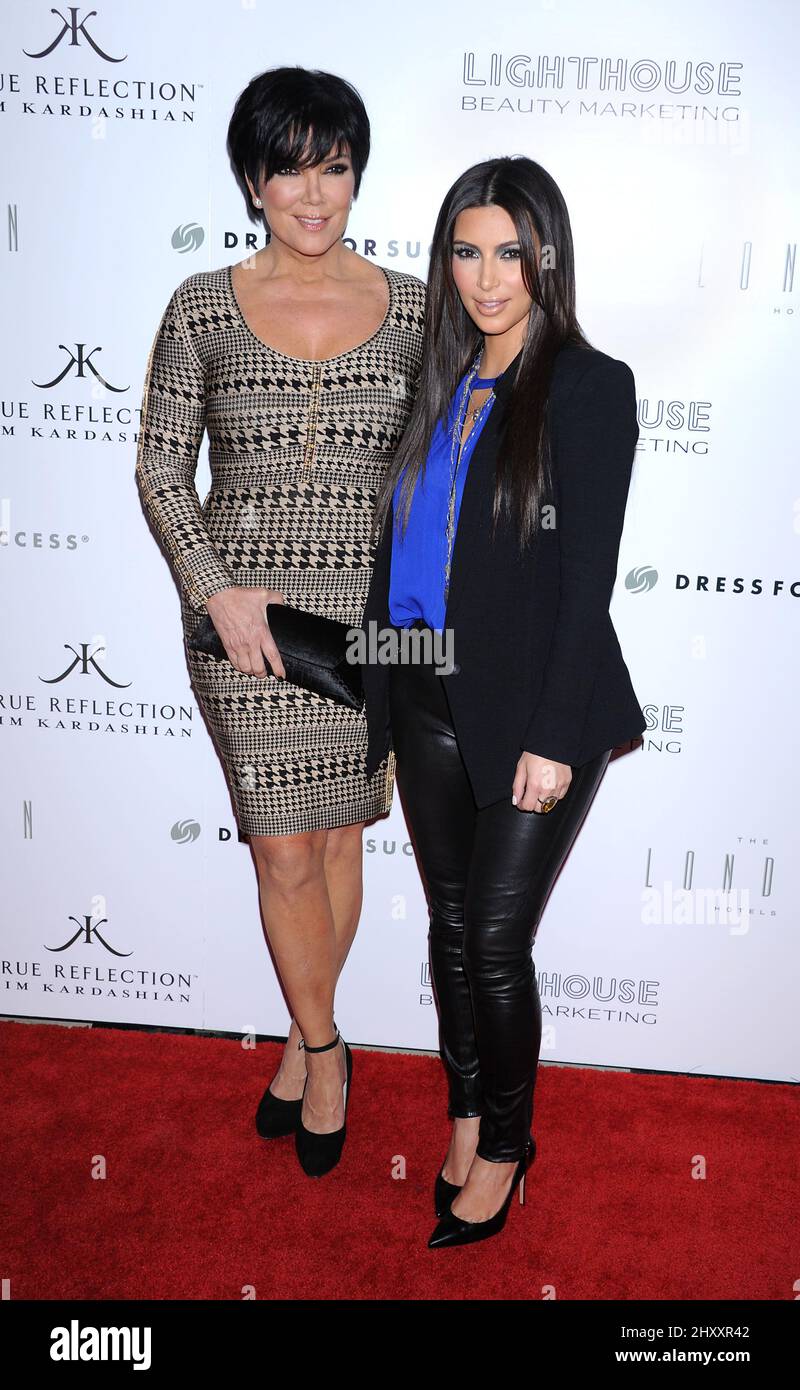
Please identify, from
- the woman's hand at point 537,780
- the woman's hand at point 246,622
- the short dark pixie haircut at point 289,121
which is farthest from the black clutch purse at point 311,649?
the short dark pixie haircut at point 289,121

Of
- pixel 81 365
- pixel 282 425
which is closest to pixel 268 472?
pixel 282 425

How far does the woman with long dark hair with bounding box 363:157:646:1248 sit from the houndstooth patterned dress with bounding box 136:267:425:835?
10 cm

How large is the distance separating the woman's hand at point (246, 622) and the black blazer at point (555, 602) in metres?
0.38

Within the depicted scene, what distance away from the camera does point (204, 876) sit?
2814mm

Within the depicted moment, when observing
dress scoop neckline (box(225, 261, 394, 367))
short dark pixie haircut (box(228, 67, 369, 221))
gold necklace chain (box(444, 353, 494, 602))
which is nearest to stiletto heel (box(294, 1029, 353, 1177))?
gold necklace chain (box(444, 353, 494, 602))

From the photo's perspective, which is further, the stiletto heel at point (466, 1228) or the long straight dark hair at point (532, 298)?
the stiletto heel at point (466, 1228)

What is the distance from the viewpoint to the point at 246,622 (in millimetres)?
2090

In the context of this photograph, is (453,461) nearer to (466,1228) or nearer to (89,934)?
(466,1228)

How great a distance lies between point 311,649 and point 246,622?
0.13 meters

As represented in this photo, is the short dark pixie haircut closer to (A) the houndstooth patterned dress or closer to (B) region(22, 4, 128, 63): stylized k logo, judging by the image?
(A) the houndstooth patterned dress

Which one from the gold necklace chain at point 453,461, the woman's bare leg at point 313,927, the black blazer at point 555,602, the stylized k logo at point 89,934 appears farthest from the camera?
the stylized k logo at point 89,934

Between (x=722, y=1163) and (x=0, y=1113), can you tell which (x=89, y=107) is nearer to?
(x=0, y=1113)

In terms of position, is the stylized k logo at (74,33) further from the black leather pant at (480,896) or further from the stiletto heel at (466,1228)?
→ the stiletto heel at (466,1228)

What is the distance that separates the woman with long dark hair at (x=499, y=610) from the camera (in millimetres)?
1791
